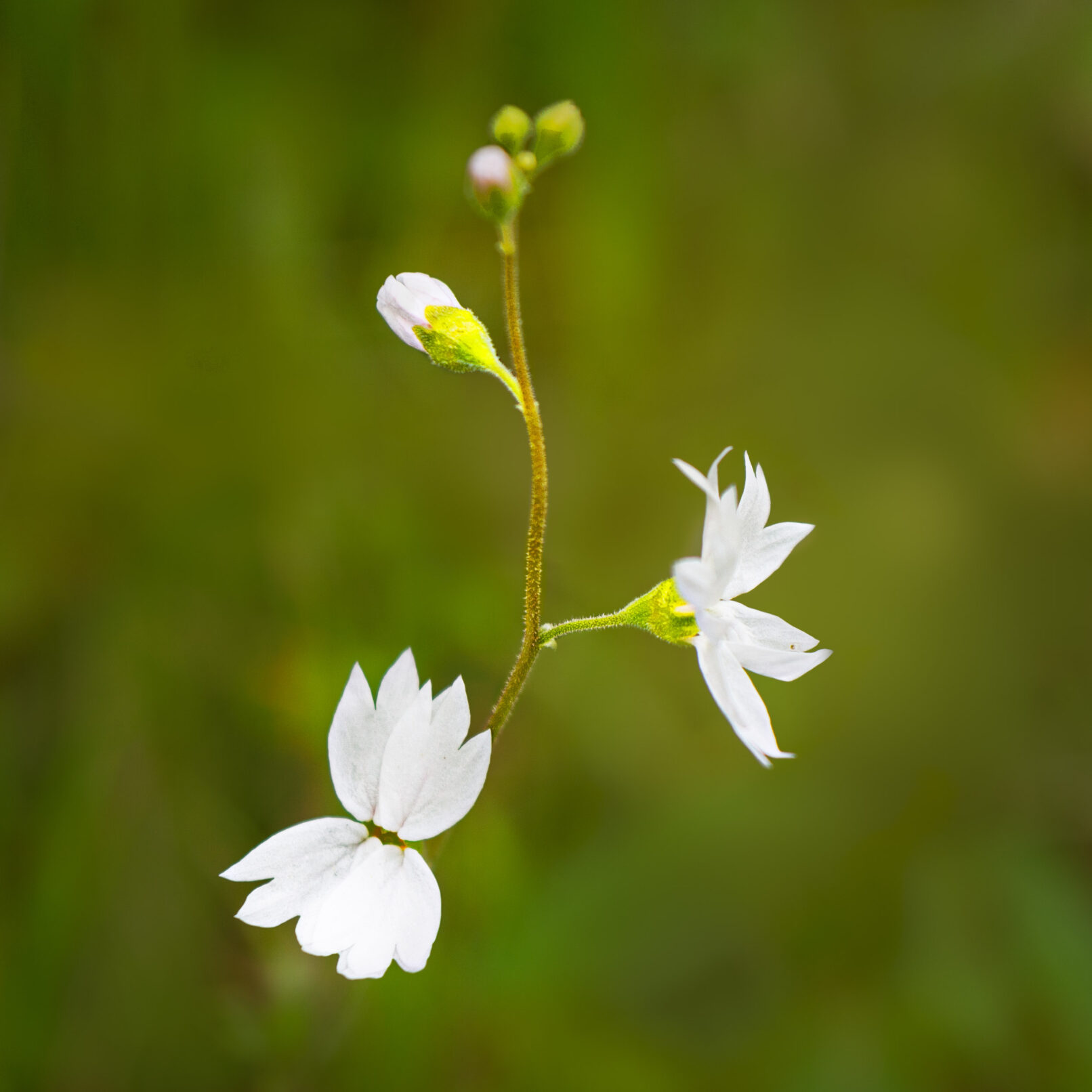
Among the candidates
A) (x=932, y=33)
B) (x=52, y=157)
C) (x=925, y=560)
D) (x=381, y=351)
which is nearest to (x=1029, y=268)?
(x=932, y=33)

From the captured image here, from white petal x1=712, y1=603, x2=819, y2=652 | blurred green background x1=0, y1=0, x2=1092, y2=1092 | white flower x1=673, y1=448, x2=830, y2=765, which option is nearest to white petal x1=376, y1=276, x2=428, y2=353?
white flower x1=673, y1=448, x2=830, y2=765

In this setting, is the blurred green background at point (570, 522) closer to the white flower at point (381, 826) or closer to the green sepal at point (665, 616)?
the white flower at point (381, 826)

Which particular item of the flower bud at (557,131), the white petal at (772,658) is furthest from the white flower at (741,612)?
the flower bud at (557,131)

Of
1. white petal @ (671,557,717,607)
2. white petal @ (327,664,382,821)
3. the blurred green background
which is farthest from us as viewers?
the blurred green background

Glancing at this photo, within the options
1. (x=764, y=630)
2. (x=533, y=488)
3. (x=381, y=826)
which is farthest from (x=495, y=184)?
(x=381, y=826)

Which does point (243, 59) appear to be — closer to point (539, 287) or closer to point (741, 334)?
point (539, 287)

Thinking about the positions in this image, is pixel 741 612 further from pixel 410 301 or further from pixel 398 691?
pixel 410 301

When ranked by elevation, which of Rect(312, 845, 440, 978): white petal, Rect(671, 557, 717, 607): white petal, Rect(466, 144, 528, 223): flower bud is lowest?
Rect(312, 845, 440, 978): white petal

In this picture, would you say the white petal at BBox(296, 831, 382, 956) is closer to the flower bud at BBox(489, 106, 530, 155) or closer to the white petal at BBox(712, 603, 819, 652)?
the white petal at BBox(712, 603, 819, 652)
